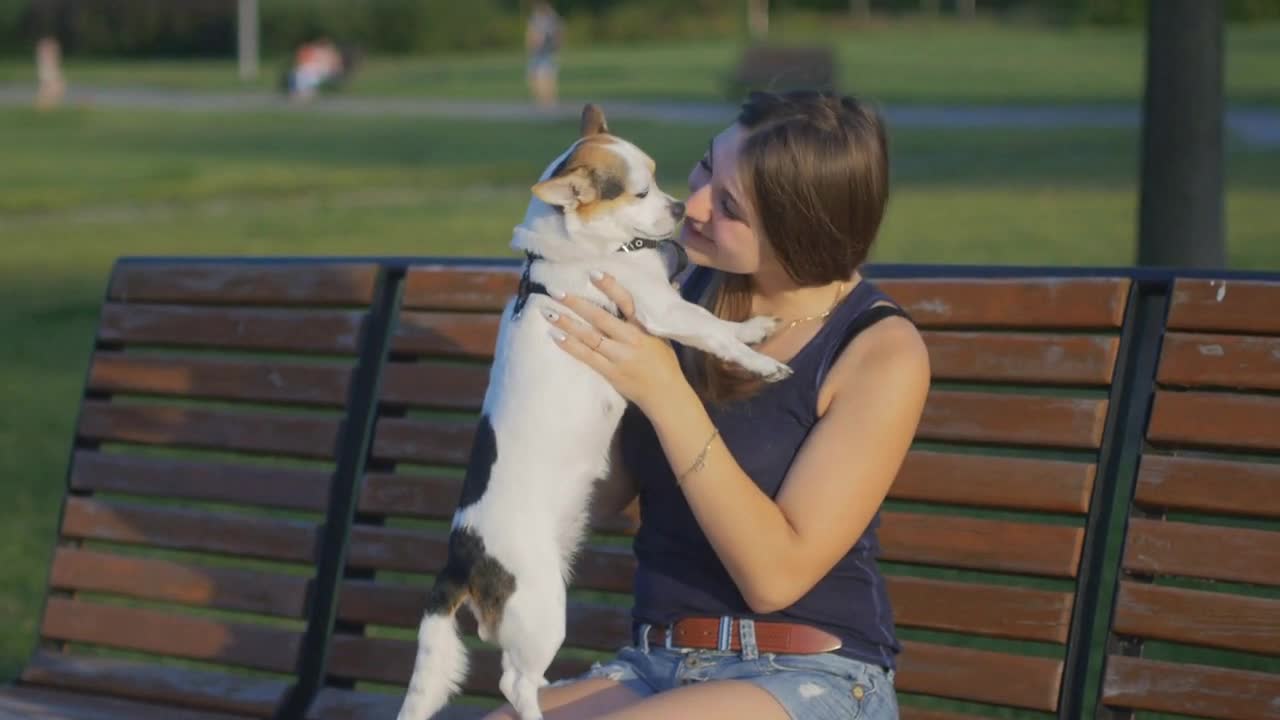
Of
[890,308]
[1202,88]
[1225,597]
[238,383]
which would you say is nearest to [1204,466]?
[1225,597]

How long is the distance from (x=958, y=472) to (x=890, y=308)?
1.98 ft

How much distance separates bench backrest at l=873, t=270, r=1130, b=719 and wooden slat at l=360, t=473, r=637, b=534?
1.06 meters

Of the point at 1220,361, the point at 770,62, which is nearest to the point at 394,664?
the point at 1220,361

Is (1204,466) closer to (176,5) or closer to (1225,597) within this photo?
(1225,597)

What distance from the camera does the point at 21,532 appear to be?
23.2 ft

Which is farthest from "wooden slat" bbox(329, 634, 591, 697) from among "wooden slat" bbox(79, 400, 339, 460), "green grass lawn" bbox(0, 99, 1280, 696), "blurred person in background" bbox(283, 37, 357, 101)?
"blurred person in background" bbox(283, 37, 357, 101)

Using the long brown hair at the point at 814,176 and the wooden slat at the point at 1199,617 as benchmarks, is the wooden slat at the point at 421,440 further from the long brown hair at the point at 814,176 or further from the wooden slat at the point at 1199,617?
the wooden slat at the point at 1199,617

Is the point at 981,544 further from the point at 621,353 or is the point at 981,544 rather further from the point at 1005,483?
the point at 621,353

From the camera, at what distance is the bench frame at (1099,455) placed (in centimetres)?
341

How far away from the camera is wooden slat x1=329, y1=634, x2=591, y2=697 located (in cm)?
394

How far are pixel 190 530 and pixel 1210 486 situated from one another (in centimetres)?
240

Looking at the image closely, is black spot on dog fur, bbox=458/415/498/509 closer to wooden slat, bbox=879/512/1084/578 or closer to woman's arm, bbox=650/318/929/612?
woman's arm, bbox=650/318/929/612

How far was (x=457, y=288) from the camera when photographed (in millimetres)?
4184

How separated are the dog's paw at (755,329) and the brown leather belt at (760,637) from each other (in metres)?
0.55
